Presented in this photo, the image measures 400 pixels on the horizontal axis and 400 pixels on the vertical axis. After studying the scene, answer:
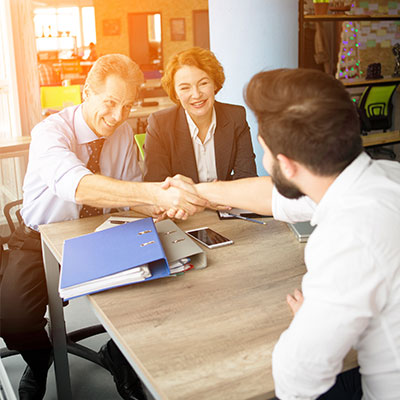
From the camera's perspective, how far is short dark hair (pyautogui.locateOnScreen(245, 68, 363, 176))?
0.98 metres

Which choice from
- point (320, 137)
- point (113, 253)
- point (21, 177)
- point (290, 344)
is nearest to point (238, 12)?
point (21, 177)

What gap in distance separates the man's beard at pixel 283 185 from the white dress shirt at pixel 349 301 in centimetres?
14

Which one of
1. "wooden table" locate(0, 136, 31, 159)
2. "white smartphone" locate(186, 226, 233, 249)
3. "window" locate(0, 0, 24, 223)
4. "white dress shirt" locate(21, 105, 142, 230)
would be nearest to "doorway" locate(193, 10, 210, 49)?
"window" locate(0, 0, 24, 223)

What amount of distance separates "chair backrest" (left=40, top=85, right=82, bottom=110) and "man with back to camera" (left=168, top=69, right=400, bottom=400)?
558 cm

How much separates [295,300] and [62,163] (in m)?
1.11

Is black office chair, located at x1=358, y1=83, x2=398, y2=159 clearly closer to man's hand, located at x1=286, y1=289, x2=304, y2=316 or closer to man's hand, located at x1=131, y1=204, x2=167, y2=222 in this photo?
man's hand, located at x1=131, y1=204, x2=167, y2=222

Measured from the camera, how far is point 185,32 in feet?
36.2

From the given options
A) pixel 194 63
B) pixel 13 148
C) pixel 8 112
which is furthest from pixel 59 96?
pixel 194 63

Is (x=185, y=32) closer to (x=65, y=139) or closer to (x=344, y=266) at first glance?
(x=65, y=139)

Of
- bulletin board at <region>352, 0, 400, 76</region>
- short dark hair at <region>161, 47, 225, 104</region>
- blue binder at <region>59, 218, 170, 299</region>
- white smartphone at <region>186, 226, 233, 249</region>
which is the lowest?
white smartphone at <region>186, 226, 233, 249</region>

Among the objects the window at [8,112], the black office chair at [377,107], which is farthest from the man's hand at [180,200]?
the black office chair at [377,107]

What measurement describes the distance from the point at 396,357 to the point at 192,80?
6.28ft

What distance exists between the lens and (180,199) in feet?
6.32

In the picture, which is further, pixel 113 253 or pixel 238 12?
pixel 238 12
